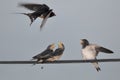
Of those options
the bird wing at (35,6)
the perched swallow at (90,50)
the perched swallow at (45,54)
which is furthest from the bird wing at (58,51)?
the bird wing at (35,6)

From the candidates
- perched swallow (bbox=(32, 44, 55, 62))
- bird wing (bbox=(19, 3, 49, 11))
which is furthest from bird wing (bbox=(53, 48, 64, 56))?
bird wing (bbox=(19, 3, 49, 11))

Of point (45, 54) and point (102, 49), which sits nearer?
point (45, 54)

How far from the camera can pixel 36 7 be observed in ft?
11.5

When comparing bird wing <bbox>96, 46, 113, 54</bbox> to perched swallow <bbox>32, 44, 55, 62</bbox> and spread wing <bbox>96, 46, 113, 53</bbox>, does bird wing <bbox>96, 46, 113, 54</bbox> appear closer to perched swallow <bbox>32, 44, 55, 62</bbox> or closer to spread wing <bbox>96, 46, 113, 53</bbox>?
spread wing <bbox>96, 46, 113, 53</bbox>

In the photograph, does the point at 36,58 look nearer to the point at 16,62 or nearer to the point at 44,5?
the point at 16,62

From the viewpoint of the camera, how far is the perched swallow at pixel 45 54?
2.83m

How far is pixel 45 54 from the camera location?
305 centimetres

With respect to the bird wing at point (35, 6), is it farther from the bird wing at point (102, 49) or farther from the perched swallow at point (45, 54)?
the bird wing at point (102, 49)

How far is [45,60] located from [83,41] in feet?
2.57

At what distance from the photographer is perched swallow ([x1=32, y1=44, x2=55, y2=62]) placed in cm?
283

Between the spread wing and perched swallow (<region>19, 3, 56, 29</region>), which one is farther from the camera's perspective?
perched swallow (<region>19, 3, 56, 29</region>)

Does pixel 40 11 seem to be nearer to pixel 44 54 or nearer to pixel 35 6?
pixel 35 6

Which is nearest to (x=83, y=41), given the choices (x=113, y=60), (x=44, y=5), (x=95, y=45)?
(x=95, y=45)

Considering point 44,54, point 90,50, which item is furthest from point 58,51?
point 44,54
